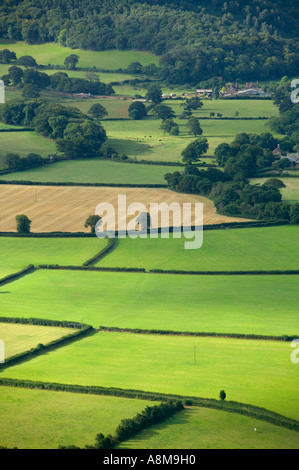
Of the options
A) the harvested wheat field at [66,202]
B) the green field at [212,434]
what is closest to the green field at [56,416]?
the green field at [212,434]

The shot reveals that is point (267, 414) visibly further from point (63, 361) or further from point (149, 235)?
point (149, 235)

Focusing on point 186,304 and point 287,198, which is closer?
point 186,304

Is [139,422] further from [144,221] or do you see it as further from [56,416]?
[144,221]

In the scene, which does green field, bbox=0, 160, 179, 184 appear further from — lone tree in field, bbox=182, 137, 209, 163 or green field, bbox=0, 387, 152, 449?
green field, bbox=0, 387, 152, 449

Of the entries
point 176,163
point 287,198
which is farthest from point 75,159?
point 287,198

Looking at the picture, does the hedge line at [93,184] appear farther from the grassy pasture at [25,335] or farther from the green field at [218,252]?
the grassy pasture at [25,335]
